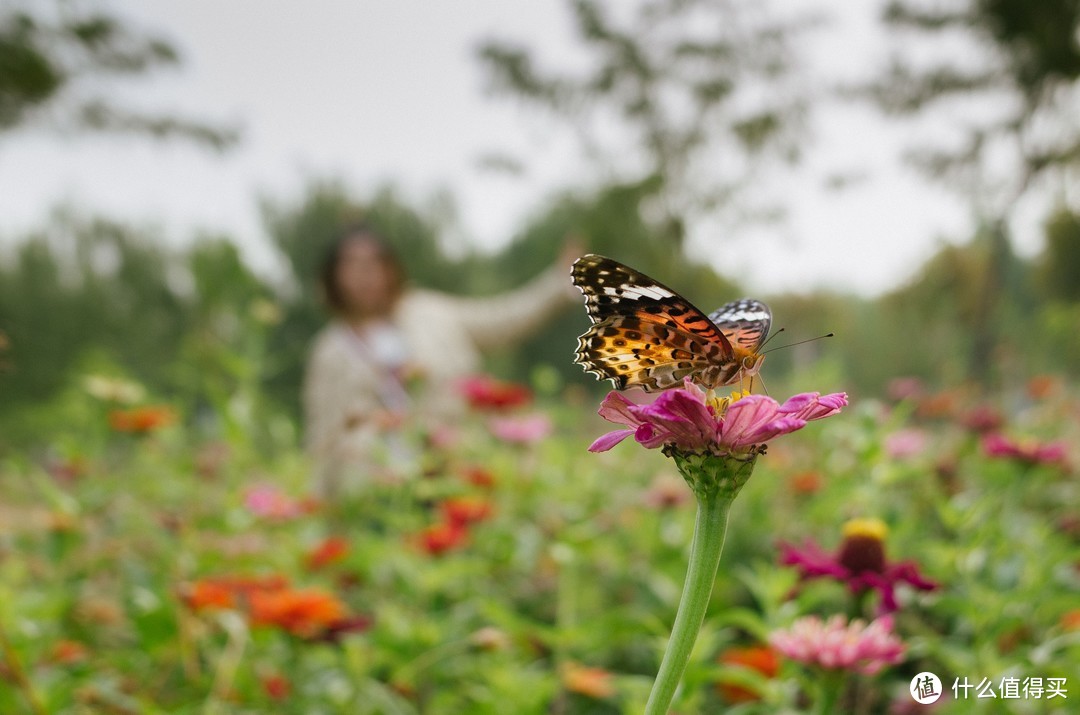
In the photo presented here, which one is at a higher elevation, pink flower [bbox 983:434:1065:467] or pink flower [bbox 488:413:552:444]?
pink flower [bbox 488:413:552:444]

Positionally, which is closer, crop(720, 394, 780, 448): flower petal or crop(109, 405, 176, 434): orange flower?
crop(720, 394, 780, 448): flower petal

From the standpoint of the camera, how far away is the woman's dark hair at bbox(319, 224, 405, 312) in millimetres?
2592

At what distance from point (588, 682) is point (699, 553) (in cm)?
50

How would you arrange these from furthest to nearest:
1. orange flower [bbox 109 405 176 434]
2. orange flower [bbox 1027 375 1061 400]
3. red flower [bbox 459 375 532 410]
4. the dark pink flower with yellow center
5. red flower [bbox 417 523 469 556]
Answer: orange flower [bbox 1027 375 1061 400] < red flower [bbox 459 375 532 410] < orange flower [bbox 109 405 176 434] < red flower [bbox 417 523 469 556] < the dark pink flower with yellow center

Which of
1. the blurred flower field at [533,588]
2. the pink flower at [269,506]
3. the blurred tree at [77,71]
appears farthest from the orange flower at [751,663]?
the blurred tree at [77,71]

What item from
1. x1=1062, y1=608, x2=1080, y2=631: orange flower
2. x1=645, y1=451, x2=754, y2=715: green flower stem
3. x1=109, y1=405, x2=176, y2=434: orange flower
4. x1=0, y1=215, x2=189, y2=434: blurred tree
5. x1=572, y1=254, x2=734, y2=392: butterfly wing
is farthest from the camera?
x1=0, y1=215, x2=189, y2=434: blurred tree

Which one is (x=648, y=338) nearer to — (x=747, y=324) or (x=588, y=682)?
(x=747, y=324)

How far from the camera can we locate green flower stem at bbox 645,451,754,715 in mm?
260

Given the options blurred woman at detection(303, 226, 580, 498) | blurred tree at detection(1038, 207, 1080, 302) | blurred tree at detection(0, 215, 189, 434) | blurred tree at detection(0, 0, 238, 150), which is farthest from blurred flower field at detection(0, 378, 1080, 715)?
blurred tree at detection(0, 215, 189, 434)

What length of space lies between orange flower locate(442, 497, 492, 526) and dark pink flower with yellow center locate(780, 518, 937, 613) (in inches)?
19.3

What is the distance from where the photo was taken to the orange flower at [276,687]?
77 centimetres

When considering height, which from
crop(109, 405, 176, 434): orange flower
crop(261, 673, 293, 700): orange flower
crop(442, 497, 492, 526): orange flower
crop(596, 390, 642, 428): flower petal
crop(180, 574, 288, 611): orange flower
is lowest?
→ crop(261, 673, 293, 700): orange flower

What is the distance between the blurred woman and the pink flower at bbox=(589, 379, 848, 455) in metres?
1.72

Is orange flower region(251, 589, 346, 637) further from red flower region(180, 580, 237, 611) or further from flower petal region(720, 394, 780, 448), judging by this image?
flower petal region(720, 394, 780, 448)
